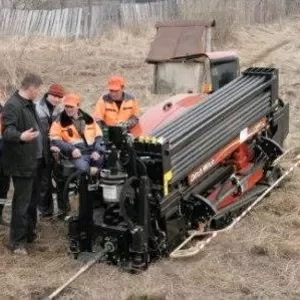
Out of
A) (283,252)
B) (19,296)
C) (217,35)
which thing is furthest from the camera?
(217,35)

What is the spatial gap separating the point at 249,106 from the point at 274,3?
19.5m

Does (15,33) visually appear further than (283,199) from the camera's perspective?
Yes

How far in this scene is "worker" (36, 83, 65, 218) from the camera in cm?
696

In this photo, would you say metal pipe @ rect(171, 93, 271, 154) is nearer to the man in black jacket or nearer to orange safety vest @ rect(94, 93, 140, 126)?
orange safety vest @ rect(94, 93, 140, 126)

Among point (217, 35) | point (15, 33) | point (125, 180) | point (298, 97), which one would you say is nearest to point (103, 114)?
point (125, 180)

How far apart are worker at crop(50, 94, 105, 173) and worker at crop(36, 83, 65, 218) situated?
21cm

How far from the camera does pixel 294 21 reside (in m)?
25.7

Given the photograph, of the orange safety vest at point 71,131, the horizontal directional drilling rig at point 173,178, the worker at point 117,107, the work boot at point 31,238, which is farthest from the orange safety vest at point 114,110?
the work boot at point 31,238

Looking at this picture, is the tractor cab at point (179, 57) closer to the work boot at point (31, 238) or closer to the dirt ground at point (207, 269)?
the dirt ground at point (207, 269)

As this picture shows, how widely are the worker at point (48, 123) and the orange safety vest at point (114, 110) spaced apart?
462 mm

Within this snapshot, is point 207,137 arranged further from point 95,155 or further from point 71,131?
point 71,131

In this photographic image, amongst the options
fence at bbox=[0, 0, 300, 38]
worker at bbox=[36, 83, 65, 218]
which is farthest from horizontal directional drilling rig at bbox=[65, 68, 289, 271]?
fence at bbox=[0, 0, 300, 38]

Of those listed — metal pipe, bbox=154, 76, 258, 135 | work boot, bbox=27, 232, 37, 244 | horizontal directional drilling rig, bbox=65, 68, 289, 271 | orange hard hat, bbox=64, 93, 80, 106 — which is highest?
orange hard hat, bbox=64, 93, 80, 106

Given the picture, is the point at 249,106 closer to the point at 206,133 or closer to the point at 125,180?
the point at 206,133
